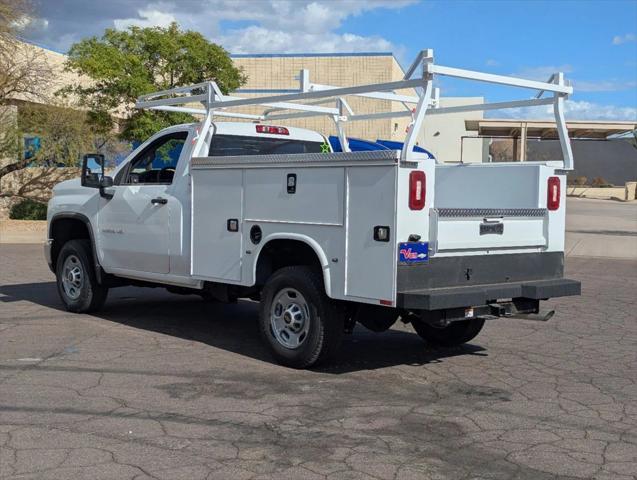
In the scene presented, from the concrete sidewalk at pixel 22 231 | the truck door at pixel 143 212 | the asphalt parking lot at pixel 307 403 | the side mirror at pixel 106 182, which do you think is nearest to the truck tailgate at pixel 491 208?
the asphalt parking lot at pixel 307 403

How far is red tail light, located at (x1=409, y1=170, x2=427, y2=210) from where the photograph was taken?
240 inches

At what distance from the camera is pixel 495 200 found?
762 cm

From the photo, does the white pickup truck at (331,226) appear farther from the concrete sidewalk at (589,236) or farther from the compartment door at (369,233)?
the concrete sidewalk at (589,236)

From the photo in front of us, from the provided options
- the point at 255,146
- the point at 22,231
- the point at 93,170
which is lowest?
the point at 22,231

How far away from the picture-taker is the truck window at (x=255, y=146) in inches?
328

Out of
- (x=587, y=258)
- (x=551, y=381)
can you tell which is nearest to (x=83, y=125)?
(x=587, y=258)

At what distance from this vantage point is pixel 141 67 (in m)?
26.1

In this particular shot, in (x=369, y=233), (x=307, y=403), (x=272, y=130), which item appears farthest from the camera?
(x=272, y=130)

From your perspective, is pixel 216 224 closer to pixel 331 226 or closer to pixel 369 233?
pixel 331 226

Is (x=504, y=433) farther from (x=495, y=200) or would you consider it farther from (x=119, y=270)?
(x=119, y=270)

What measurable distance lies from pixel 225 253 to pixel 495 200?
102 inches

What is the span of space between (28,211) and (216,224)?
19.3m

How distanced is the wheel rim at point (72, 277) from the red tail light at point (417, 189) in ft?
16.2

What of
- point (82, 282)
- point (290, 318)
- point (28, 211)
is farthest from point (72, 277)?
point (28, 211)
